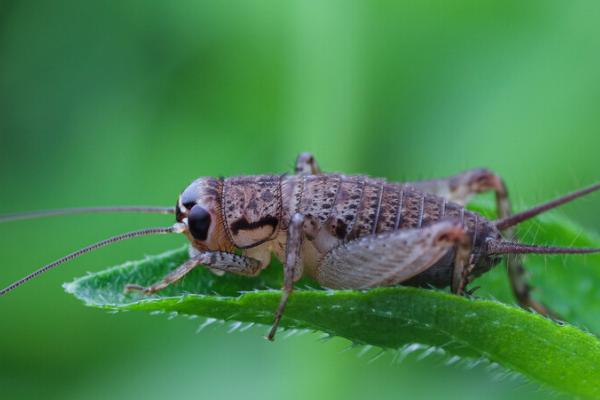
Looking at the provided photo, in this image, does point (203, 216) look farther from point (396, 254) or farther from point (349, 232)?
point (396, 254)

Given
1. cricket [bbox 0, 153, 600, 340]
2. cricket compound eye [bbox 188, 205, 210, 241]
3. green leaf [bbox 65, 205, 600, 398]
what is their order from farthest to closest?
cricket compound eye [bbox 188, 205, 210, 241]
cricket [bbox 0, 153, 600, 340]
green leaf [bbox 65, 205, 600, 398]

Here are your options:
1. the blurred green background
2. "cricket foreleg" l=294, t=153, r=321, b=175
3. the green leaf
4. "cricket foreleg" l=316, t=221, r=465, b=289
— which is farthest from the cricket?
the blurred green background

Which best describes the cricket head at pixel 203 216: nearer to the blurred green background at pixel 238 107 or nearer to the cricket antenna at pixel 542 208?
the cricket antenna at pixel 542 208

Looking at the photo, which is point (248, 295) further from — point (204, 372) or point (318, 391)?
point (204, 372)

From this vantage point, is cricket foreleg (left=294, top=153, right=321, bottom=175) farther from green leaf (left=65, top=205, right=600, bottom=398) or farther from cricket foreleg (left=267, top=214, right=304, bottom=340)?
green leaf (left=65, top=205, right=600, bottom=398)

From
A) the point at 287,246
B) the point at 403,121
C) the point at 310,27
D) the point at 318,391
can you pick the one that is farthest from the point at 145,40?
the point at 287,246

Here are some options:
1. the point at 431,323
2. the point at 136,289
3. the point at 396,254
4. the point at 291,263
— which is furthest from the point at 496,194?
the point at 136,289
